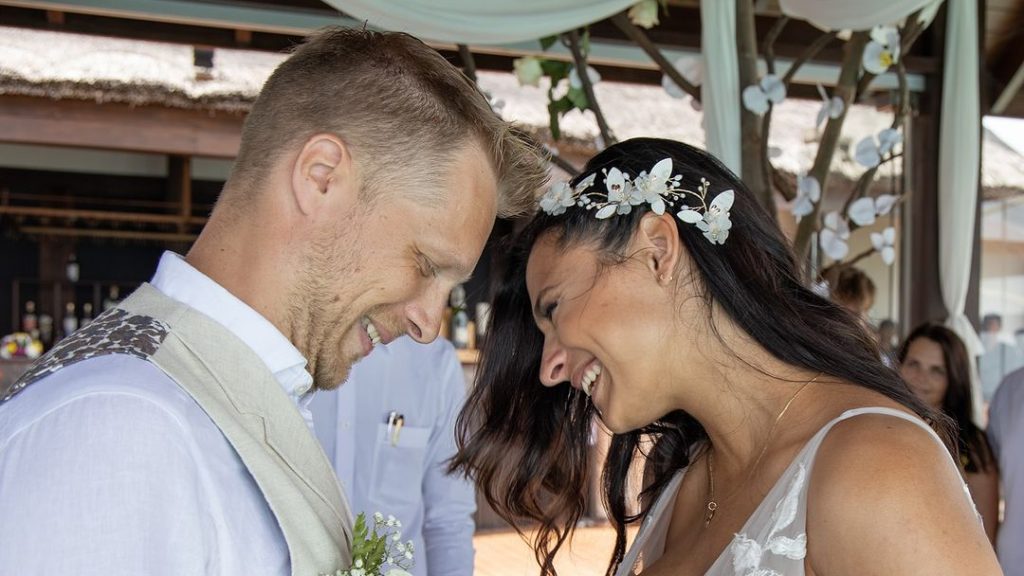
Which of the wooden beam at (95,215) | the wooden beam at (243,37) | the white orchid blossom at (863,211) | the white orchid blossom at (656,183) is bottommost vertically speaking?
the wooden beam at (95,215)

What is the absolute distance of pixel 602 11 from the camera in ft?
11.1

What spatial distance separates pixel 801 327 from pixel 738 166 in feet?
5.34

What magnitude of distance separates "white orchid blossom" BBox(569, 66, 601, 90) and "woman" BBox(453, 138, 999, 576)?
4.26 feet

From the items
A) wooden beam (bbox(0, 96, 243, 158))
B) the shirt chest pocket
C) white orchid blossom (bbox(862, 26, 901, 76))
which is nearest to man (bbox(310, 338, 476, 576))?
the shirt chest pocket

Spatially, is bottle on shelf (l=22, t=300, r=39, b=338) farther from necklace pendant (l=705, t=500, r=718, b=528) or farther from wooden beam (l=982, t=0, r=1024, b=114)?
necklace pendant (l=705, t=500, r=718, b=528)

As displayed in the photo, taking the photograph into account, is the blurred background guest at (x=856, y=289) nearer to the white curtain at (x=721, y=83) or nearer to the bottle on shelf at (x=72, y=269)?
the white curtain at (x=721, y=83)

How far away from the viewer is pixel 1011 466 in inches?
139

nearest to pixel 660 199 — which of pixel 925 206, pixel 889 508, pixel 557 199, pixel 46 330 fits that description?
pixel 557 199

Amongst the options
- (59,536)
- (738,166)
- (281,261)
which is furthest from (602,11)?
(59,536)

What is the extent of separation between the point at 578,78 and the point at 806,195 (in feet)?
2.71

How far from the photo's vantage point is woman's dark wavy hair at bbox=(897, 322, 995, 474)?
371cm

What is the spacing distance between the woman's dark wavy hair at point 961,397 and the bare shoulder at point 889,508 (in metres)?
2.56

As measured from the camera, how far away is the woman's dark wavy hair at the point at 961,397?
3713mm

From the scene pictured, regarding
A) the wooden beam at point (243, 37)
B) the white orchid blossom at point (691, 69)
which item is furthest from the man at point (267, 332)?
the wooden beam at point (243, 37)
